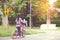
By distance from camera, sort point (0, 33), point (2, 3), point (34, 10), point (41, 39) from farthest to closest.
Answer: point (34, 10) → point (2, 3) → point (0, 33) → point (41, 39)

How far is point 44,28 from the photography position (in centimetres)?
1642

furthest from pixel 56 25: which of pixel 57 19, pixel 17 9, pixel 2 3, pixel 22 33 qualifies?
pixel 22 33

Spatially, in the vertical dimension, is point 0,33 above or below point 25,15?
below

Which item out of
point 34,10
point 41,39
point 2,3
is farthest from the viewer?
point 34,10

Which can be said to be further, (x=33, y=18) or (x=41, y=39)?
(x=33, y=18)

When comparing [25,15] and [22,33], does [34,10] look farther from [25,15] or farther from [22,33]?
[22,33]

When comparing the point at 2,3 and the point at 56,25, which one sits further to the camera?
the point at 56,25

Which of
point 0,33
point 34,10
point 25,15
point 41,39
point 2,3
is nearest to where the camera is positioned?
point 41,39

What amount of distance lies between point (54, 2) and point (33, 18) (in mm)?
2414

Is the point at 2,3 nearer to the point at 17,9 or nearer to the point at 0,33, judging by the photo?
the point at 17,9

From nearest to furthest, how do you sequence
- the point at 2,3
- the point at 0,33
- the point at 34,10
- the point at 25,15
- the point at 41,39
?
the point at 41,39 → the point at 0,33 → the point at 2,3 → the point at 25,15 → the point at 34,10

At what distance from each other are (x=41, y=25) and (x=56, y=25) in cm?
140

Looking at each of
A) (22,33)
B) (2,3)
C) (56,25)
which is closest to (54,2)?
(56,25)

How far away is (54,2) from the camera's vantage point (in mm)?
16203
